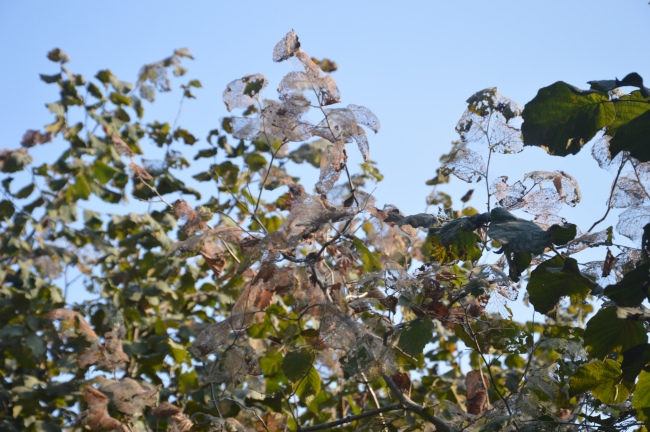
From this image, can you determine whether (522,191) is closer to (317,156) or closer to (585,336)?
(585,336)

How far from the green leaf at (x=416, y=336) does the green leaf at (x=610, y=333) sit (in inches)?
15.1

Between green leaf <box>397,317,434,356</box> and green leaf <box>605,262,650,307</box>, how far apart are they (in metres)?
0.53

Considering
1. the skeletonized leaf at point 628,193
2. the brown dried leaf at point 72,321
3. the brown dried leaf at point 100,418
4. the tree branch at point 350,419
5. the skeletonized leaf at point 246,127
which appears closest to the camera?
the skeletonized leaf at point 628,193

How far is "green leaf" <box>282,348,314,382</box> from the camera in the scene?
1706mm

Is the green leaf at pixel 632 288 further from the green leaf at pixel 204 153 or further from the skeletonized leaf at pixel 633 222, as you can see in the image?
the green leaf at pixel 204 153

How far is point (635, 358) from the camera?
114 cm

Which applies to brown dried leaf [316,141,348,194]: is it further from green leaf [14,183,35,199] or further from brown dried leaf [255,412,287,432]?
Answer: green leaf [14,183,35,199]

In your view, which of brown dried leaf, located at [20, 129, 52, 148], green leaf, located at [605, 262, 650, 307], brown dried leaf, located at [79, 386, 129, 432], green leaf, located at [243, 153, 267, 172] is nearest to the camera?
green leaf, located at [605, 262, 650, 307]

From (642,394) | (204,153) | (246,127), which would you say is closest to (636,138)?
(642,394)

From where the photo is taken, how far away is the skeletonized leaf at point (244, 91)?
1897mm

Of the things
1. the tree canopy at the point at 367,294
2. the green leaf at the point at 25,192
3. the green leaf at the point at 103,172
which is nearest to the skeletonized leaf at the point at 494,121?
the tree canopy at the point at 367,294

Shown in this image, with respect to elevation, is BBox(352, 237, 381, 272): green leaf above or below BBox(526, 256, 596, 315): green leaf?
above

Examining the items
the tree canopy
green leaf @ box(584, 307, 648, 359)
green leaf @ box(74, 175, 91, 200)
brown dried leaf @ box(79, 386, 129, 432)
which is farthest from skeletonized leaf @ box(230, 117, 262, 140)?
green leaf @ box(74, 175, 91, 200)

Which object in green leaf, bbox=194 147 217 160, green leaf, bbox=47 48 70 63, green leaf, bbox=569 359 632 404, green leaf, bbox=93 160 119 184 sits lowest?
green leaf, bbox=569 359 632 404
